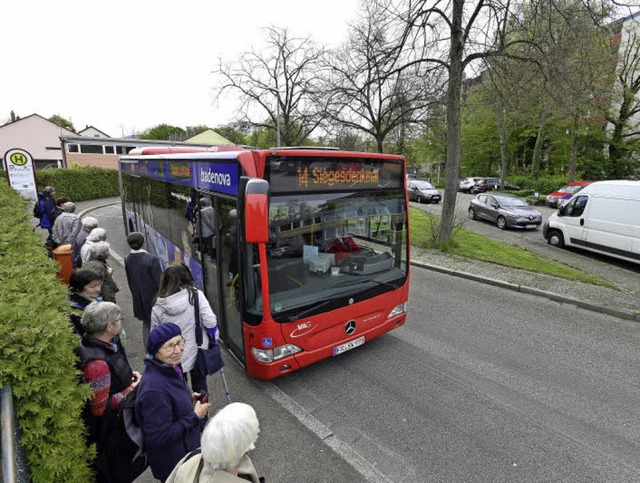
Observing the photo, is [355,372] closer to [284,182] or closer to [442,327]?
[442,327]

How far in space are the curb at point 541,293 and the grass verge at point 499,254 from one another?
4.90 feet

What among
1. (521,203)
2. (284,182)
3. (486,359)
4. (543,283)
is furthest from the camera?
(521,203)

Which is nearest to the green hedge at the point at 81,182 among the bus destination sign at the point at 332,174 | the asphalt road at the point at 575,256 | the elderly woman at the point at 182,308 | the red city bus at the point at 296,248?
the red city bus at the point at 296,248

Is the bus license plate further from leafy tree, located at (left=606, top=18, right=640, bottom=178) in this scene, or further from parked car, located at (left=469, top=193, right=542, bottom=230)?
leafy tree, located at (left=606, top=18, right=640, bottom=178)

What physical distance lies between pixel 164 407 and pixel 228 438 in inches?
32.9

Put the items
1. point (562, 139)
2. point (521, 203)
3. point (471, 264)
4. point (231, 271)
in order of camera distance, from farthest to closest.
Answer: point (562, 139), point (521, 203), point (471, 264), point (231, 271)

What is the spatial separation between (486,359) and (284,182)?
410 centimetres

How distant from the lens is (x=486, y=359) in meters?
5.52

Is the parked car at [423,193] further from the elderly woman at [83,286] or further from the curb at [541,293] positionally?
the elderly woman at [83,286]

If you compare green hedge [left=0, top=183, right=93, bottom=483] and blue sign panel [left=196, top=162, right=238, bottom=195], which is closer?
green hedge [left=0, top=183, right=93, bottom=483]

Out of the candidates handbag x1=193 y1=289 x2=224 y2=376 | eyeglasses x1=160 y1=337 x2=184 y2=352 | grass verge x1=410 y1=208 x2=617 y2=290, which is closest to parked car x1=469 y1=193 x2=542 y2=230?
grass verge x1=410 y1=208 x2=617 y2=290

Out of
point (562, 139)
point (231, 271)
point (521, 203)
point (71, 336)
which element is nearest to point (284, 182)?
point (231, 271)

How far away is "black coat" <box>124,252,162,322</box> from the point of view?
4.70 metres

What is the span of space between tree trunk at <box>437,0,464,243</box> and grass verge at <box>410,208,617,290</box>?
0.59 metres
